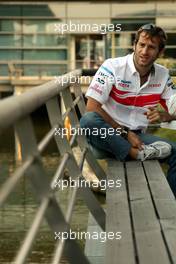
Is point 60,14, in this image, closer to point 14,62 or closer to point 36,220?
point 14,62

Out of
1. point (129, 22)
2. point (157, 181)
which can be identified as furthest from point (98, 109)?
point (129, 22)

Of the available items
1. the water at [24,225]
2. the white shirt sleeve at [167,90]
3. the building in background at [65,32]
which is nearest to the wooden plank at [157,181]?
the white shirt sleeve at [167,90]

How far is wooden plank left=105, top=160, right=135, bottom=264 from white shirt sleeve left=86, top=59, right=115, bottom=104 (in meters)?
0.64

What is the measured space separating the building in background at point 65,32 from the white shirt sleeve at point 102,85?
2886cm

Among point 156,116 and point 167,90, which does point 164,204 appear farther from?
point 167,90

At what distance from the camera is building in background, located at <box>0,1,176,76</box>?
3431 centimetres

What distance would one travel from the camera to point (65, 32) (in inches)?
1382

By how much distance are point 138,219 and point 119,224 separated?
13 cm

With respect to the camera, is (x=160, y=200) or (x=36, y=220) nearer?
(x=36, y=220)

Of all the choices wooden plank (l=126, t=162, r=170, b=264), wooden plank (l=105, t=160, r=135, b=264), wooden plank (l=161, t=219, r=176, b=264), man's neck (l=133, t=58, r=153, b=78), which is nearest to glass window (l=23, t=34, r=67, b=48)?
man's neck (l=133, t=58, r=153, b=78)

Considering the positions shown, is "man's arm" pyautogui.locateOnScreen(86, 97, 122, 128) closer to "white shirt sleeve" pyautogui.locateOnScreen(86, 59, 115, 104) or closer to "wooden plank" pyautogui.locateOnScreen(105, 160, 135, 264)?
"white shirt sleeve" pyautogui.locateOnScreen(86, 59, 115, 104)

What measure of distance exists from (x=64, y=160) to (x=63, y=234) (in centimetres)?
69

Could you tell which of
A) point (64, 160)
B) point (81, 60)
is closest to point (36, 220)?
point (64, 160)

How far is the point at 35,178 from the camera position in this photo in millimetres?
2207
